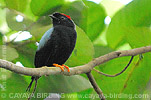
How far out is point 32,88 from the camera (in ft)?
1.92

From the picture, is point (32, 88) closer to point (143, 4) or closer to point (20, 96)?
point (20, 96)

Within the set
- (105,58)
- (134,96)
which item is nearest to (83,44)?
(105,58)

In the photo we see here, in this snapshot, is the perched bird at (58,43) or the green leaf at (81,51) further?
the perched bird at (58,43)

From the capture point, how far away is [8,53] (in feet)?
1.68

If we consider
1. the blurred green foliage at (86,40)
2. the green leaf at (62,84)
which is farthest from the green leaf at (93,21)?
the green leaf at (62,84)

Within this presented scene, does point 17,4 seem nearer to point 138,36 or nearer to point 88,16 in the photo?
point 88,16

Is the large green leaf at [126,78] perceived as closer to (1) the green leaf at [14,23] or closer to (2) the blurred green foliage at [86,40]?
(2) the blurred green foliage at [86,40]

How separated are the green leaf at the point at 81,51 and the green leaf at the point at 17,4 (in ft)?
0.44

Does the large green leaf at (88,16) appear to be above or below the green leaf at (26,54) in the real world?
above

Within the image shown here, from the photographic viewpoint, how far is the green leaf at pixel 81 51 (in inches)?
21.6

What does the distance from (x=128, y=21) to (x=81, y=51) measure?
0.14 meters

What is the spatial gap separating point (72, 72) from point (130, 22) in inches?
7.5

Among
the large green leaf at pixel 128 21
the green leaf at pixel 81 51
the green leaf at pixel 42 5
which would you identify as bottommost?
the green leaf at pixel 81 51

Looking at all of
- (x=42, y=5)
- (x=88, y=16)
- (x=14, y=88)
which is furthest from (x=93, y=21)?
(x=14, y=88)
